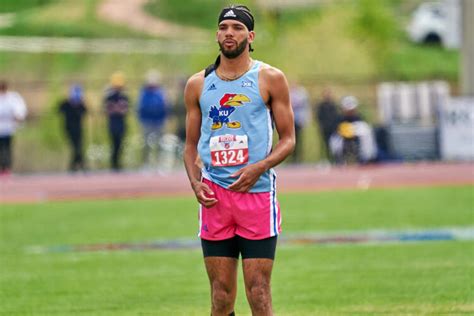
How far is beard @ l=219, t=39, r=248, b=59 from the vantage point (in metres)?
8.92

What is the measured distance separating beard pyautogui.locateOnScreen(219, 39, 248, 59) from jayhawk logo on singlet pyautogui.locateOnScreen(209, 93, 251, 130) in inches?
9.6

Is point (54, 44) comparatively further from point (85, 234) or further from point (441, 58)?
point (85, 234)

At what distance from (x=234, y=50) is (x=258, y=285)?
147cm

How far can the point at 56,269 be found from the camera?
15648 mm

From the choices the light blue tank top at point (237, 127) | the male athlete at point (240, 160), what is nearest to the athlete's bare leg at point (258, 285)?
the male athlete at point (240, 160)

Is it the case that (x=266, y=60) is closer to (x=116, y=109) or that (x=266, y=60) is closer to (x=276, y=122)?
(x=116, y=109)

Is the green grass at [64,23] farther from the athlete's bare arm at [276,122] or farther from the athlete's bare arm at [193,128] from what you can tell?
the athlete's bare arm at [276,122]

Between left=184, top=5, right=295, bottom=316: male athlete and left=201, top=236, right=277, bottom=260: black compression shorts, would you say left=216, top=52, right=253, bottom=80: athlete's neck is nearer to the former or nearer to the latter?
left=184, top=5, right=295, bottom=316: male athlete

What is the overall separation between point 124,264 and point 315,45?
32.9 m

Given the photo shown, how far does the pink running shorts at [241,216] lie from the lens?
892cm

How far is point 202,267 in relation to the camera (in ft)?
51.1

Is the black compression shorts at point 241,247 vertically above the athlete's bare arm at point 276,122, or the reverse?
the athlete's bare arm at point 276,122

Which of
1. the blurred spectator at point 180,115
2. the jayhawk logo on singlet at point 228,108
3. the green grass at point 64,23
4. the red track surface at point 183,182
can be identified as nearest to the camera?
the jayhawk logo on singlet at point 228,108

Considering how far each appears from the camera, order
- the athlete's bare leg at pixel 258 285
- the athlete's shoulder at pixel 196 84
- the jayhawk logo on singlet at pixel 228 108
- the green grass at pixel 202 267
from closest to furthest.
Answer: the athlete's bare leg at pixel 258 285
the jayhawk logo on singlet at pixel 228 108
the athlete's shoulder at pixel 196 84
the green grass at pixel 202 267
